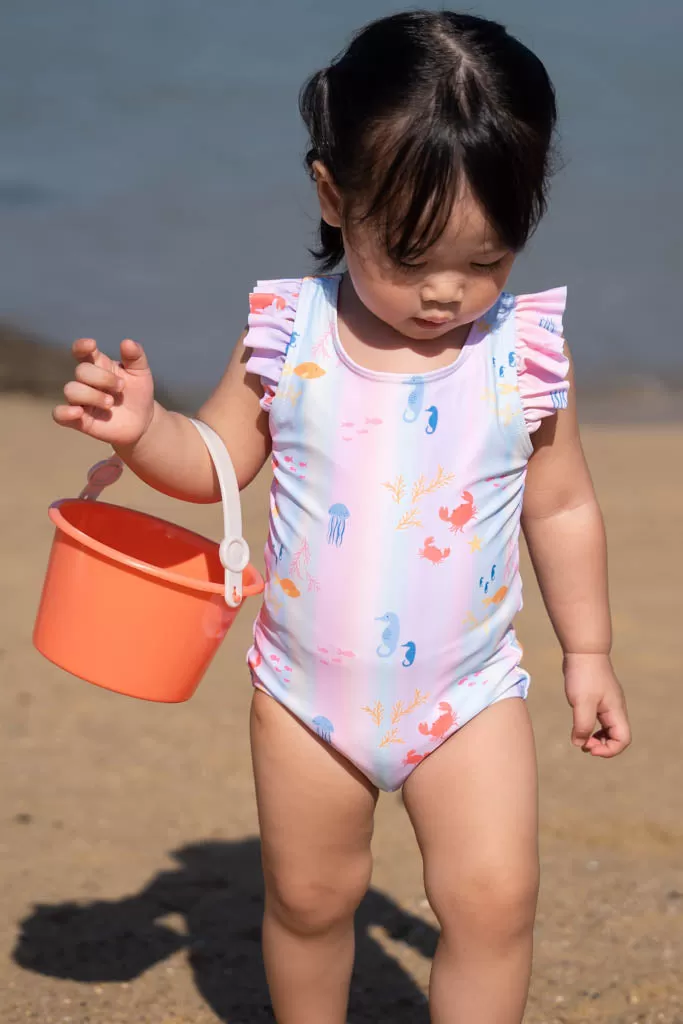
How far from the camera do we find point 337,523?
1.86m

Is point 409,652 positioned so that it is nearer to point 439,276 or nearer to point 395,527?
point 395,527

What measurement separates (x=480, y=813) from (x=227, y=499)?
54 cm

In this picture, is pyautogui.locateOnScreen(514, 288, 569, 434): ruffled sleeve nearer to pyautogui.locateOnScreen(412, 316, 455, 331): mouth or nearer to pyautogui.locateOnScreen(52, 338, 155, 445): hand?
pyautogui.locateOnScreen(412, 316, 455, 331): mouth

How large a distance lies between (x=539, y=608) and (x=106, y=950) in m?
2.43

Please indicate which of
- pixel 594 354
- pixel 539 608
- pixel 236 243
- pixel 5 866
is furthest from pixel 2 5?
pixel 5 866

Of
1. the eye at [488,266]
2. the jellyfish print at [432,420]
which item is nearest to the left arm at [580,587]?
the jellyfish print at [432,420]

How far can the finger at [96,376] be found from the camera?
1775 mm

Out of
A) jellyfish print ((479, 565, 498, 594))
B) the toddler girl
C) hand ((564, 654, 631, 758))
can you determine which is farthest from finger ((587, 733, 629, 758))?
jellyfish print ((479, 565, 498, 594))

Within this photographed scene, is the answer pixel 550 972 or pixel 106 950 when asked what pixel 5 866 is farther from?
pixel 550 972

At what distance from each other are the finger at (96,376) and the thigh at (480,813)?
666mm

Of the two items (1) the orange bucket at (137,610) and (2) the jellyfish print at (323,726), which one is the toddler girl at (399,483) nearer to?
(2) the jellyfish print at (323,726)

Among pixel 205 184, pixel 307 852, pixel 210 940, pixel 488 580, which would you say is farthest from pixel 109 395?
pixel 205 184

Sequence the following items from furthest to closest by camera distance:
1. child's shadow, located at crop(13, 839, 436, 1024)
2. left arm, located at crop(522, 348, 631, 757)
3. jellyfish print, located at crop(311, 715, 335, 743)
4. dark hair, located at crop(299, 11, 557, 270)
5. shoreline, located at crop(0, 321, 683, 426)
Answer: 1. shoreline, located at crop(0, 321, 683, 426)
2. child's shadow, located at crop(13, 839, 436, 1024)
3. left arm, located at crop(522, 348, 631, 757)
4. jellyfish print, located at crop(311, 715, 335, 743)
5. dark hair, located at crop(299, 11, 557, 270)

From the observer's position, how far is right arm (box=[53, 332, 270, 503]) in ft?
5.87
